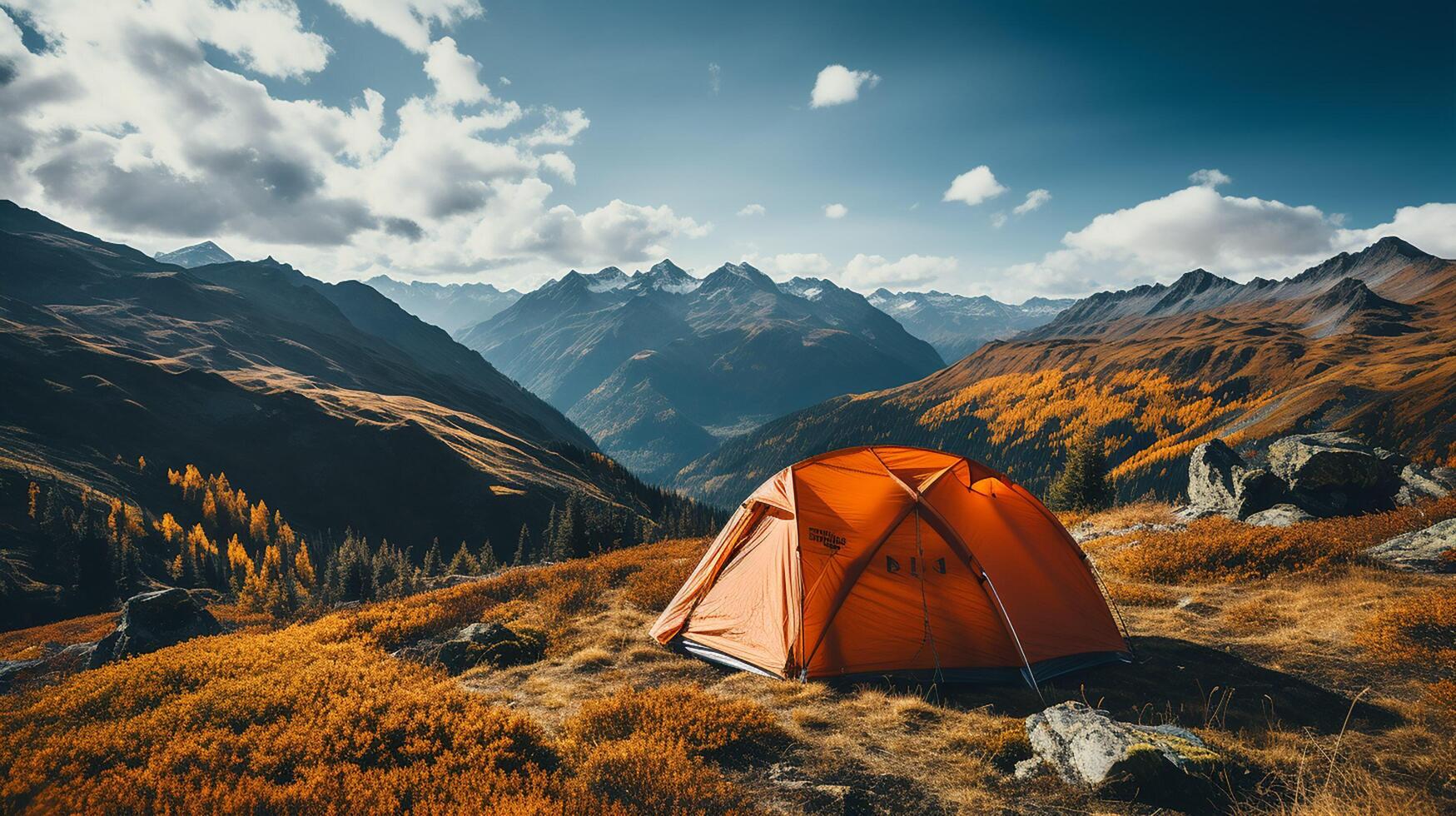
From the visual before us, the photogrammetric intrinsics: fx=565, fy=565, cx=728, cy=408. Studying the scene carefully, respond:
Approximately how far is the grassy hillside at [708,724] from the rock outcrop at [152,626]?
11.3ft

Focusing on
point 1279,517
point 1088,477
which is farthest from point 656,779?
point 1088,477

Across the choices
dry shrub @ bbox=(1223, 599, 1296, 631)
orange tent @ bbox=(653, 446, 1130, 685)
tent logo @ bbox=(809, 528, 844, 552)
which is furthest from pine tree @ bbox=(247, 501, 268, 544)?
dry shrub @ bbox=(1223, 599, 1296, 631)

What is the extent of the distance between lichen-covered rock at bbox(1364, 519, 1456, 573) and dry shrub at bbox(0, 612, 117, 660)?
57703mm

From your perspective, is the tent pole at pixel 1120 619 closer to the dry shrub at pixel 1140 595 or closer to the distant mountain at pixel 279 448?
the dry shrub at pixel 1140 595

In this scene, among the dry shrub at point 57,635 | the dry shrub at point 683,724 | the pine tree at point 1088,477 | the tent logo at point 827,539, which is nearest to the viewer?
the dry shrub at point 683,724

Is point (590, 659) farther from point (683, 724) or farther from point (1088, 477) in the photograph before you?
point (1088, 477)

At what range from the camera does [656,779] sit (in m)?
7.57

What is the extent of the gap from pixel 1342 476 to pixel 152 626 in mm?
40829

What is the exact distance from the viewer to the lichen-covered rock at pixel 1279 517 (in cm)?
1997

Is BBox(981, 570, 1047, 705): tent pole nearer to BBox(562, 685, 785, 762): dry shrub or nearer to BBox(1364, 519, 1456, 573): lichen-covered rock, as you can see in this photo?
BBox(562, 685, 785, 762): dry shrub

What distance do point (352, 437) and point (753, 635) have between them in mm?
184373

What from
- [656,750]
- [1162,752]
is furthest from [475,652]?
[1162,752]

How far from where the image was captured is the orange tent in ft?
40.3

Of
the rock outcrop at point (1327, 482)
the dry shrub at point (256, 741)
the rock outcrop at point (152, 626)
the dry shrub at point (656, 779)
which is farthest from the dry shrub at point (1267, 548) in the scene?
the rock outcrop at point (152, 626)
